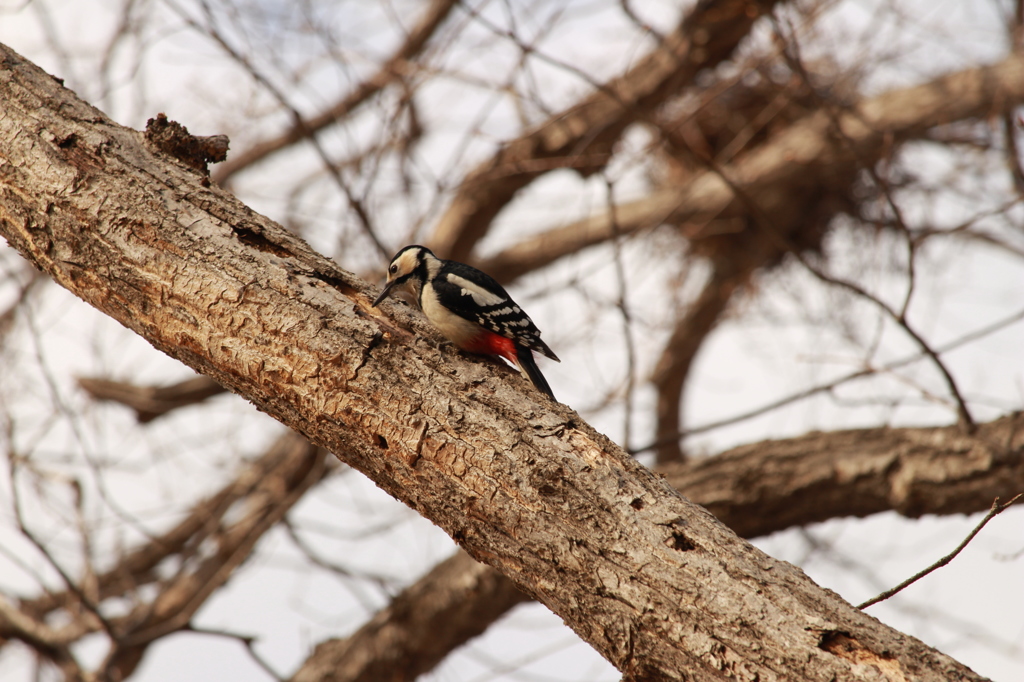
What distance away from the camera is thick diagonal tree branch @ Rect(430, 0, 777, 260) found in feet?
16.3

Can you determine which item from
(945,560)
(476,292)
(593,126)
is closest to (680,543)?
(945,560)

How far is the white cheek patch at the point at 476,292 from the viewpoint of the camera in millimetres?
2891

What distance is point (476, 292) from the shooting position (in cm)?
295

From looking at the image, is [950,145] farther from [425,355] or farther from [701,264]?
[425,355]

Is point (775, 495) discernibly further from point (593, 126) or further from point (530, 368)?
point (593, 126)

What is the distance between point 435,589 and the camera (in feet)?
13.1

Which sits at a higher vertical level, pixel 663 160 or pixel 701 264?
pixel 663 160

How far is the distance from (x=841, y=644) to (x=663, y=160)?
18.2ft

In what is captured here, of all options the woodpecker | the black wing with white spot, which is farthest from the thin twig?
the black wing with white spot

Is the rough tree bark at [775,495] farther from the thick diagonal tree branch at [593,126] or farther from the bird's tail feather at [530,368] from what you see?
the thick diagonal tree branch at [593,126]

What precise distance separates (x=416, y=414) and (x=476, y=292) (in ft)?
3.08

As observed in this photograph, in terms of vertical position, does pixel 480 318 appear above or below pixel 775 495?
below

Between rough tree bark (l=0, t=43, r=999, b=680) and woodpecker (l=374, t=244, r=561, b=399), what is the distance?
0.88ft

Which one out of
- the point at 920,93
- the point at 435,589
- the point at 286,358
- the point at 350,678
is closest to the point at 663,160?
the point at 920,93
